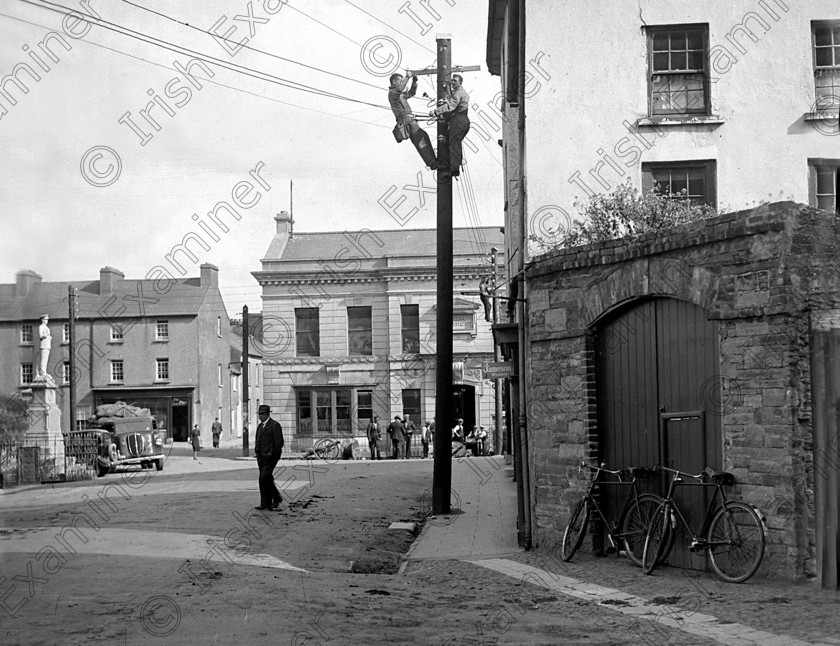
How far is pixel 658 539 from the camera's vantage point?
9.98 metres

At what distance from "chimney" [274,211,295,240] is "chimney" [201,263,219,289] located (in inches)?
598

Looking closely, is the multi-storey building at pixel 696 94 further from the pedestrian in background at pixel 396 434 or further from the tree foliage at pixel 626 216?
the pedestrian in background at pixel 396 434

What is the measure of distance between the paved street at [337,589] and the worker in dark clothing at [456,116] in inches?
242

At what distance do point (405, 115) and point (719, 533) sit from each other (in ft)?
32.4

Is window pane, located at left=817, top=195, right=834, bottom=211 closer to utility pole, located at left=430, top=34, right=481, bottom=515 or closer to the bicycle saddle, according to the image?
utility pole, located at left=430, top=34, right=481, bottom=515

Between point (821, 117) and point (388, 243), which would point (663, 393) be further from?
point (388, 243)

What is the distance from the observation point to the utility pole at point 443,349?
55.3 feet

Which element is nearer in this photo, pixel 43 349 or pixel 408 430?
pixel 43 349

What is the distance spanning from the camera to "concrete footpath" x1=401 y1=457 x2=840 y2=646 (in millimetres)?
7199

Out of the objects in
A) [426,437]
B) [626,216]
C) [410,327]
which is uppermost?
[626,216]

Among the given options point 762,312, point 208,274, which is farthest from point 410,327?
point 762,312

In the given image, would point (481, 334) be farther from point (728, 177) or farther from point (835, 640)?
point (835, 640)

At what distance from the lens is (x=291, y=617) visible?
25.5 feet

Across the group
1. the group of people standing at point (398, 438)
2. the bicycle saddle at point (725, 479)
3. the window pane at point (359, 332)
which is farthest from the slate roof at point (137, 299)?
the bicycle saddle at point (725, 479)
